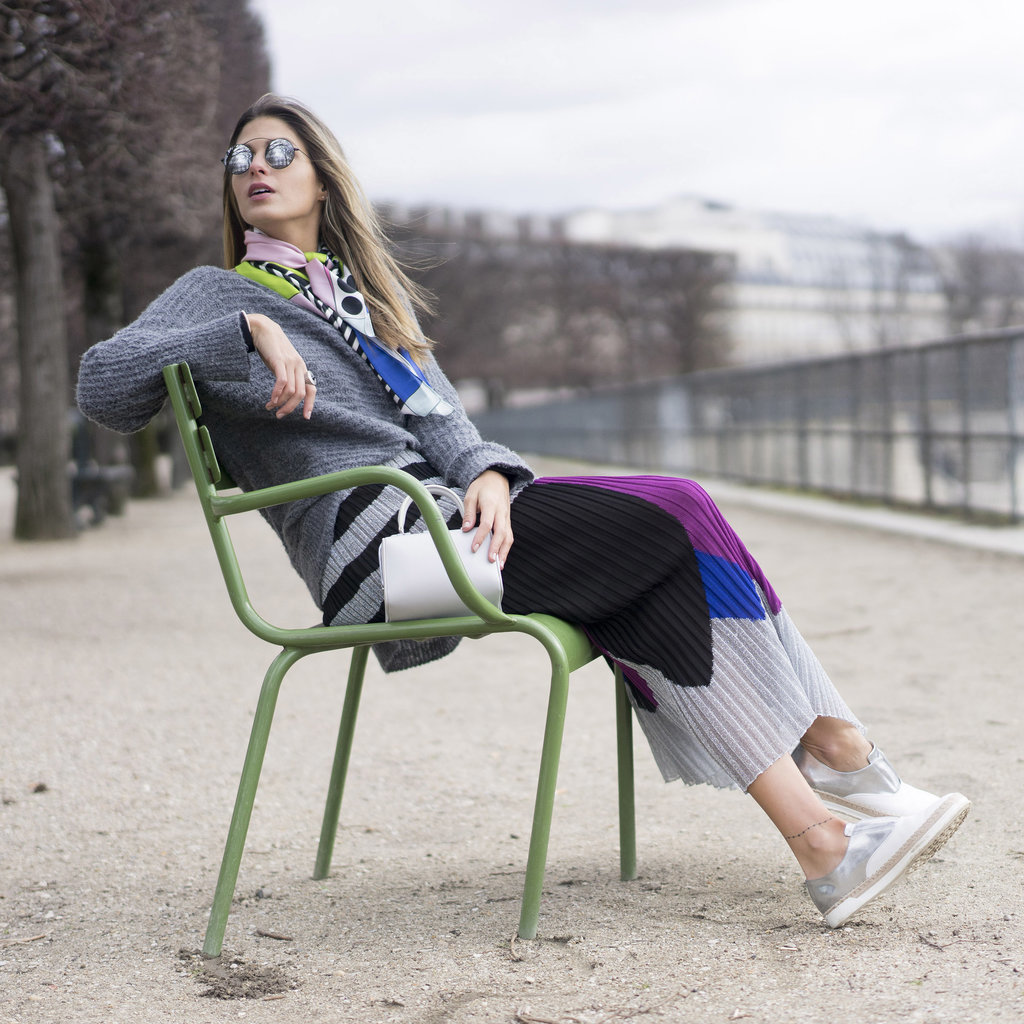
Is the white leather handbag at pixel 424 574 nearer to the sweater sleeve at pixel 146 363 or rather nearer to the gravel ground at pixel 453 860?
the sweater sleeve at pixel 146 363

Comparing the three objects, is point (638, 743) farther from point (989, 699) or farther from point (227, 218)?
point (227, 218)

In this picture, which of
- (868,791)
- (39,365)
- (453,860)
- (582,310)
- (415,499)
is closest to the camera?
(415,499)

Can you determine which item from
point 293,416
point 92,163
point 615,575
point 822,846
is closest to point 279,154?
point 293,416

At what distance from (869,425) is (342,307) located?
1121cm

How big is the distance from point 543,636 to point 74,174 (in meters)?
7.96

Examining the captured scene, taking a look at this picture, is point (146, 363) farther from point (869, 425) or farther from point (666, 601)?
point (869, 425)

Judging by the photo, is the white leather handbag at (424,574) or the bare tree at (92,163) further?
the bare tree at (92,163)

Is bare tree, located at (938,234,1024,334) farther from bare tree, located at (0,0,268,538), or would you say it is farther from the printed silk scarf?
the printed silk scarf

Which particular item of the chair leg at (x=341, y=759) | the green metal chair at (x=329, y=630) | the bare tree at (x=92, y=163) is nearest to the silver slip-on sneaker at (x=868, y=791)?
the green metal chair at (x=329, y=630)

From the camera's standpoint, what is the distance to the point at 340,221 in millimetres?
2762

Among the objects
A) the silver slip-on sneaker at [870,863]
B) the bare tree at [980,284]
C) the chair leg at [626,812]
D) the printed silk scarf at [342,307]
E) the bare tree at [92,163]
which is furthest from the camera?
the bare tree at [980,284]

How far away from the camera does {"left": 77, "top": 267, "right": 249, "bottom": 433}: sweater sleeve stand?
2262 millimetres

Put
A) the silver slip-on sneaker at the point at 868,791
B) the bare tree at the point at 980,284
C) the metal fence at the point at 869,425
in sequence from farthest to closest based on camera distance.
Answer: the bare tree at the point at 980,284 < the metal fence at the point at 869,425 < the silver slip-on sneaker at the point at 868,791

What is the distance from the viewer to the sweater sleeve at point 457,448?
245cm
